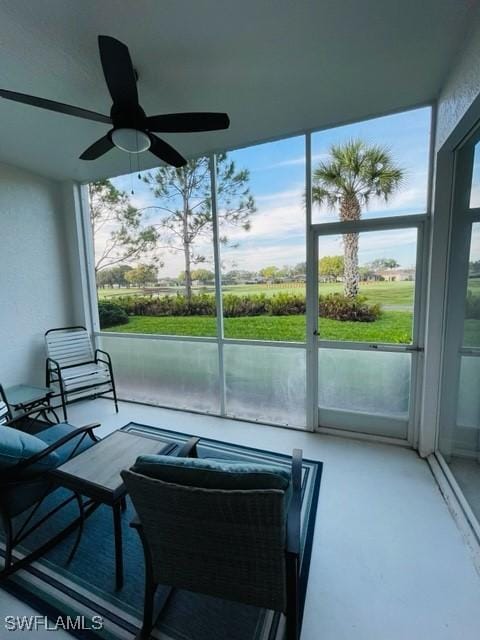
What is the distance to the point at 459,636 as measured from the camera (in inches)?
48.1

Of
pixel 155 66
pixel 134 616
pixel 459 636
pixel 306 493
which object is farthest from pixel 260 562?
pixel 155 66

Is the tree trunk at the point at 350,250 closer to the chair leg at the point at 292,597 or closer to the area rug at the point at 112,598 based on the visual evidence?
the area rug at the point at 112,598

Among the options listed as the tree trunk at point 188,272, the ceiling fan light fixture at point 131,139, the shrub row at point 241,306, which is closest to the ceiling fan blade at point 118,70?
the ceiling fan light fixture at point 131,139

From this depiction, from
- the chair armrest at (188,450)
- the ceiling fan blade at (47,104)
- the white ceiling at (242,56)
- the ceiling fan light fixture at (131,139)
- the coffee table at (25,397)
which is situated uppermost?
the white ceiling at (242,56)

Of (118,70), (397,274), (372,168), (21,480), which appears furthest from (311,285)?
(21,480)

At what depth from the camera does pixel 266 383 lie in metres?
3.10

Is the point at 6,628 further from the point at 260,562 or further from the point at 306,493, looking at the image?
the point at 306,493

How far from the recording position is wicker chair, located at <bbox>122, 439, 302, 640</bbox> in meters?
0.98

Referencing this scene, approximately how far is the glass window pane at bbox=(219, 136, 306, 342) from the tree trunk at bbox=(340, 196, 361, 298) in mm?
370

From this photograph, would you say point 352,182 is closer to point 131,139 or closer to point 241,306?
point 241,306

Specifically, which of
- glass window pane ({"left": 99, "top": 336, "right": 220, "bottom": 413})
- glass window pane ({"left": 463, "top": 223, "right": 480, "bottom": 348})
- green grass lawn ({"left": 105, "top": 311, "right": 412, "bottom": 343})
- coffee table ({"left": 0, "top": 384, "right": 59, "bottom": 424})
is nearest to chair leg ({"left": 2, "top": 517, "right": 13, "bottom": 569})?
coffee table ({"left": 0, "top": 384, "right": 59, "bottom": 424})

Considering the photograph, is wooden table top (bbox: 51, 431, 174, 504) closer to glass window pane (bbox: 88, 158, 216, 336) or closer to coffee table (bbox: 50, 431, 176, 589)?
coffee table (bbox: 50, 431, 176, 589)

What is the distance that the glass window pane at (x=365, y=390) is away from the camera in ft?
8.55

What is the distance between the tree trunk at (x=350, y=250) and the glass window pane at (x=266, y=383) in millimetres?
753
